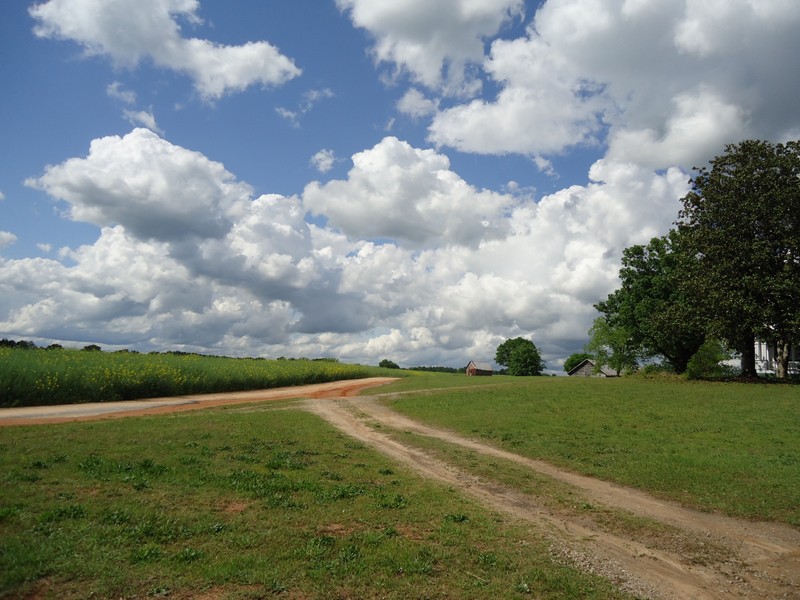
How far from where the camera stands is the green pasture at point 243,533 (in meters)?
6.68

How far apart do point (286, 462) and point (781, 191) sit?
4075 cm

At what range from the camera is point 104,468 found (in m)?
11.0

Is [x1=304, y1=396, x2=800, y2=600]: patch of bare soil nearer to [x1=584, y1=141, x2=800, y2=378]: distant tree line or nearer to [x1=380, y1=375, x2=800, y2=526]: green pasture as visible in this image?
[x1=380, y1=375, x2=800, y2=526]: green pasture

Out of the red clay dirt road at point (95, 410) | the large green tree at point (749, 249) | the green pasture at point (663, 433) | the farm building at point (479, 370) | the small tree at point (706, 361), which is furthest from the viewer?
the farm building at point (479, 370)

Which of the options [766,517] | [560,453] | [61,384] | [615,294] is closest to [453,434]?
[560,453]

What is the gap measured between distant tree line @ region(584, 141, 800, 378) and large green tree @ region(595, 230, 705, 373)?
0.76 ft

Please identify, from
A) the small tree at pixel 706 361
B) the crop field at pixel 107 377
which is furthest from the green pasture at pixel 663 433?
the crop field at pixel 107 377

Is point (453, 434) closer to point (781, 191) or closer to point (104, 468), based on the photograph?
point (104, 468)

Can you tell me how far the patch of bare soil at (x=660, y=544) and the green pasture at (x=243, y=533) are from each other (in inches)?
27.1

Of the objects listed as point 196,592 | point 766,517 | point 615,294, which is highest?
point 615,294

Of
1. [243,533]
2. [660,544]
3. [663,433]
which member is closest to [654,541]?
[660,544]

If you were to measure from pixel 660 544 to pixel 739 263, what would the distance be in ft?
118

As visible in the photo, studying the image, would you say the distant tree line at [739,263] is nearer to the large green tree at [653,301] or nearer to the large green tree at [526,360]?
the large green tree at [653,301]

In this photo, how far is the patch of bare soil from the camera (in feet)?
25.9
